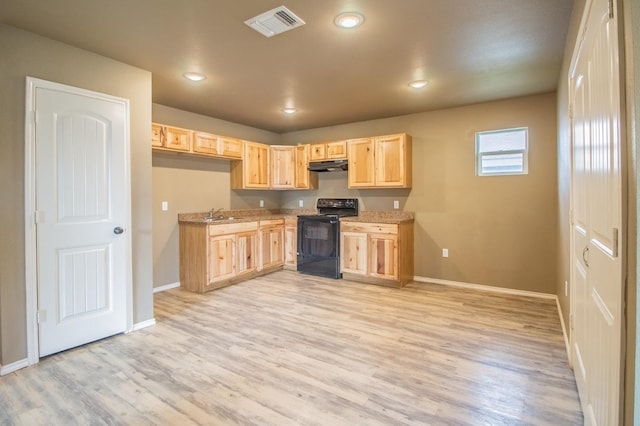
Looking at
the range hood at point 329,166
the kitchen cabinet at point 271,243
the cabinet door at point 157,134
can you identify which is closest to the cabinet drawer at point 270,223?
the kitchen cabinet at point 271,243

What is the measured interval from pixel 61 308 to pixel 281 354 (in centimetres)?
182

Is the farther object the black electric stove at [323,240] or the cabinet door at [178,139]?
the black electric stove at [323,240]

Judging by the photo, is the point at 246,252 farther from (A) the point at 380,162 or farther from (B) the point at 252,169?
(A) the point at 380,162

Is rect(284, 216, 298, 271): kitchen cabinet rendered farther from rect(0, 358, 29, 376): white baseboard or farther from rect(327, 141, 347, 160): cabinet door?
rect(0, 358, 29, 376): white baseboard

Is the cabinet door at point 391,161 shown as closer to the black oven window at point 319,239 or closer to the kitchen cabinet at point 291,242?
the black oven window at point 319,239

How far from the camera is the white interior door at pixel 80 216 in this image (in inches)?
99.7

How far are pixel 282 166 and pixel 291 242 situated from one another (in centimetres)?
135

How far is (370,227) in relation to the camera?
472cm

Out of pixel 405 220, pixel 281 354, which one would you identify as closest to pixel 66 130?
pixel 281 354

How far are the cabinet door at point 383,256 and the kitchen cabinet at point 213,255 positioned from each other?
1873 mm

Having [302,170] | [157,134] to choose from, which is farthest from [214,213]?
[302,170]

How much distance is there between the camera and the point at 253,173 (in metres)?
5.40

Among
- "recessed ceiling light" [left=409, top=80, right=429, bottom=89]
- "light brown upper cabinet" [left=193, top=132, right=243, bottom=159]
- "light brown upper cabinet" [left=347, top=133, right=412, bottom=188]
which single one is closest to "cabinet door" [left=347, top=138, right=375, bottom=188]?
"light brown upper cabinet" [left=347, top=133, right=412, bottom=188]

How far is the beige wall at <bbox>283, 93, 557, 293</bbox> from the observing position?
404 cm
